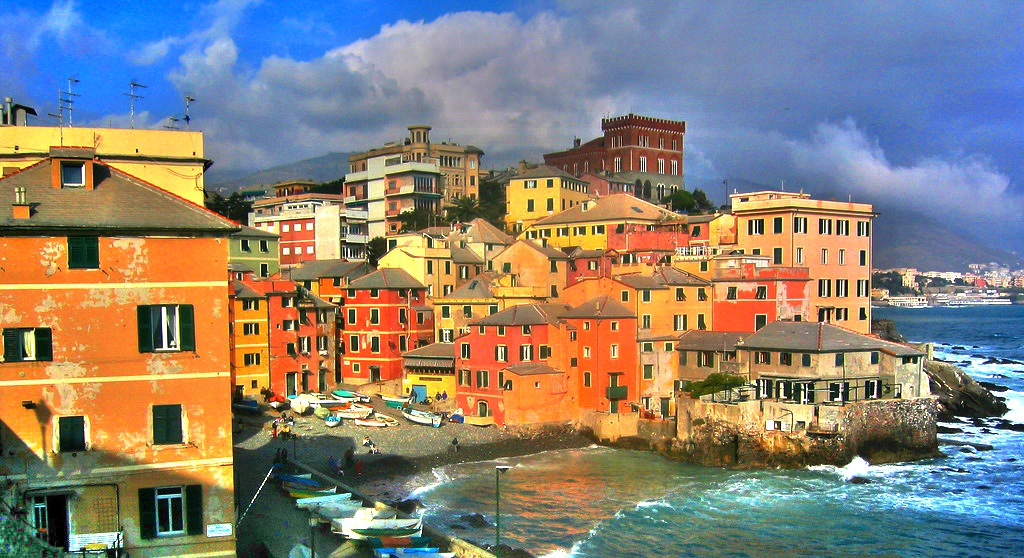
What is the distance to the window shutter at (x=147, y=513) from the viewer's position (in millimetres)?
24203

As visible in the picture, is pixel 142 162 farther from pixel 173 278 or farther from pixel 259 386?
pixel 259 386

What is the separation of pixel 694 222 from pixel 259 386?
146ft

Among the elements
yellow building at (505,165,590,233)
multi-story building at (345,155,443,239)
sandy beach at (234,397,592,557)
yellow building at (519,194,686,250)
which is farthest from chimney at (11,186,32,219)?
multi-story building at (345,155,443,239)

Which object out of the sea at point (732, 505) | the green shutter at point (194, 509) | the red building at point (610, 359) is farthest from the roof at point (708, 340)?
the green shutter at point (194, 509)

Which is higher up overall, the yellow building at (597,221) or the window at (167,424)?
the yellow building at (597,221)

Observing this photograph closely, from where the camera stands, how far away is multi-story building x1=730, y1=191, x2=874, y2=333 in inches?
2790

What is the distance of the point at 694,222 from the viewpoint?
88375 millimetres

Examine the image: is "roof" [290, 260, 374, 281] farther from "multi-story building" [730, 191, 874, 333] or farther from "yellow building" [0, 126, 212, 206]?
"yellow building" [0, 126, 212, 206]

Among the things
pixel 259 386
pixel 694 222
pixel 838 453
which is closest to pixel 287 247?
pixel 259 386

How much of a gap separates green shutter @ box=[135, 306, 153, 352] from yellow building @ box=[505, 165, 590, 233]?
84.7 metres

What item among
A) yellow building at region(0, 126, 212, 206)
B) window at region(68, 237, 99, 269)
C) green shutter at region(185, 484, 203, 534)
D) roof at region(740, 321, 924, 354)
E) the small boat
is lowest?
the small boat

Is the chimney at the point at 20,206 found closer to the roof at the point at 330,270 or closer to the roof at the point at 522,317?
the roof at the point at 522,317

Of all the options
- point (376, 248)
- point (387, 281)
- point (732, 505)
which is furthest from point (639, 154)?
point (732, 505)

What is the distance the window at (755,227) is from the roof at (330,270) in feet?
114
